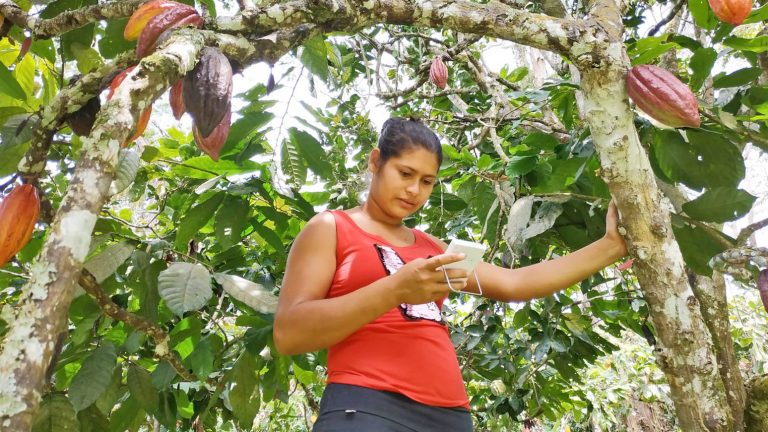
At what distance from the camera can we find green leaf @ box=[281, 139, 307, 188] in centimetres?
183

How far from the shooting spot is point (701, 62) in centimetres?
149

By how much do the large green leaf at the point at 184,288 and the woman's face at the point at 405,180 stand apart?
449 mm

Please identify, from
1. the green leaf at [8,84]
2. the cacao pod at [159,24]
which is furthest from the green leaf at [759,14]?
the green leaf at [8,84]

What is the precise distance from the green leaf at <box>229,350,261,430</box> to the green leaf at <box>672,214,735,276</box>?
4.09 feet

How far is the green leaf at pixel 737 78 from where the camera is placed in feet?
5.20

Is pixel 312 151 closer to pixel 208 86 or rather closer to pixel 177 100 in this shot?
pixel 177 100

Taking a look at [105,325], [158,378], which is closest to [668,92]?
[158,378]

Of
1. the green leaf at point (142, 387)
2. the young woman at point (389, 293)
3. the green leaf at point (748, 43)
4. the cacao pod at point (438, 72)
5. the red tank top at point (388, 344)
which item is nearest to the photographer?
the young woman at point (389, 293)

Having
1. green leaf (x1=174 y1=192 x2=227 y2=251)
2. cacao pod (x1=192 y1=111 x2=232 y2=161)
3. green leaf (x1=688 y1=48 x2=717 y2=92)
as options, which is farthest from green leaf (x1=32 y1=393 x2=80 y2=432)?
green leaf (x1=688 y1=48 x2=717 y2=92)

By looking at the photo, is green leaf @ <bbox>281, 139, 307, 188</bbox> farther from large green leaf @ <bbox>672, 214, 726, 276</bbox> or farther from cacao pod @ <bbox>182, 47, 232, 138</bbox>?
large green leaf @ <bbox>672, 214, 726, 276</bbox>

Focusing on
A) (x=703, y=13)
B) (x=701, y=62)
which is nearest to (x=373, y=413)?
(x=701, y=62)

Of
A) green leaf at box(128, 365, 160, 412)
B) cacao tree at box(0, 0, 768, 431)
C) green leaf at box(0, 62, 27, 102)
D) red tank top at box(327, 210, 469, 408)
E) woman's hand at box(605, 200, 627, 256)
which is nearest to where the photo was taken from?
cacao tree at box(0, 0, 768, 431)

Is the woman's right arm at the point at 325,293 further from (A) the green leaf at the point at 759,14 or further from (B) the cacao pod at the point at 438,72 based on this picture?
(B) the cacao pod at the point at 438,72

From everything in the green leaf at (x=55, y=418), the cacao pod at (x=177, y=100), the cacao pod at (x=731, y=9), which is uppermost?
the cacao pod at (x=731, y=9)
